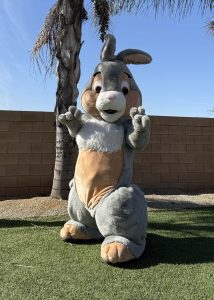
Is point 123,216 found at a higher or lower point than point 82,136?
lower

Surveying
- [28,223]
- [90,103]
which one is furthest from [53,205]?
[90,103]

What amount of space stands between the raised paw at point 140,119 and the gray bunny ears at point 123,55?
90 cm

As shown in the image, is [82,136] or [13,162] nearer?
[82,136]

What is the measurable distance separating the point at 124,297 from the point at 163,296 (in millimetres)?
305

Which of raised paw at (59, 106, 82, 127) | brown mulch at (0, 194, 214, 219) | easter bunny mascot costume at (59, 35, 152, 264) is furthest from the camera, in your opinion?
brown mulch at (0, 194, 214, 219)

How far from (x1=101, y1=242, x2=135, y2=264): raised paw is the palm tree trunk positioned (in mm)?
3909

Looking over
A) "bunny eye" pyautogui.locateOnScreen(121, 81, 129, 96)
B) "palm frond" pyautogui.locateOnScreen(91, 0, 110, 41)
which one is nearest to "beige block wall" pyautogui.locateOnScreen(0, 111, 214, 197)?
"palm frond" pyautogui.locateOnScreen(91, 0, 110, 41)

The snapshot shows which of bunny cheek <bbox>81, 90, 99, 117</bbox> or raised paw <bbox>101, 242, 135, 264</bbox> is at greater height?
bunny cheek <bbox>81, 90, 99, 117</bbox>

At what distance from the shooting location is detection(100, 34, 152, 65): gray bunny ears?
15.9ft

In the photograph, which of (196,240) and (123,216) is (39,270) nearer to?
(123,216)

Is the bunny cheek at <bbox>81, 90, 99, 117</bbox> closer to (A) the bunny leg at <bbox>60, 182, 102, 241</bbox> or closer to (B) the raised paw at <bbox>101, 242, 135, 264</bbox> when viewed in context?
(A) the bunny leg at <bbox>60, 182, 102, 241</bbox>

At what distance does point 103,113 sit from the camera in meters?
4.57

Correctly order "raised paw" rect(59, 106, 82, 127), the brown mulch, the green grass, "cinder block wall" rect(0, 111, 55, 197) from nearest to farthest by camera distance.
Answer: the green grass → "raised paw" rect(59, 106, 82, 127) → the brown mulch → "cinder block wall" rect(0, 111, 55, 197)

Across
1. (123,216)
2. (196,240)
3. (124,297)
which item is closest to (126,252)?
(123,216)
